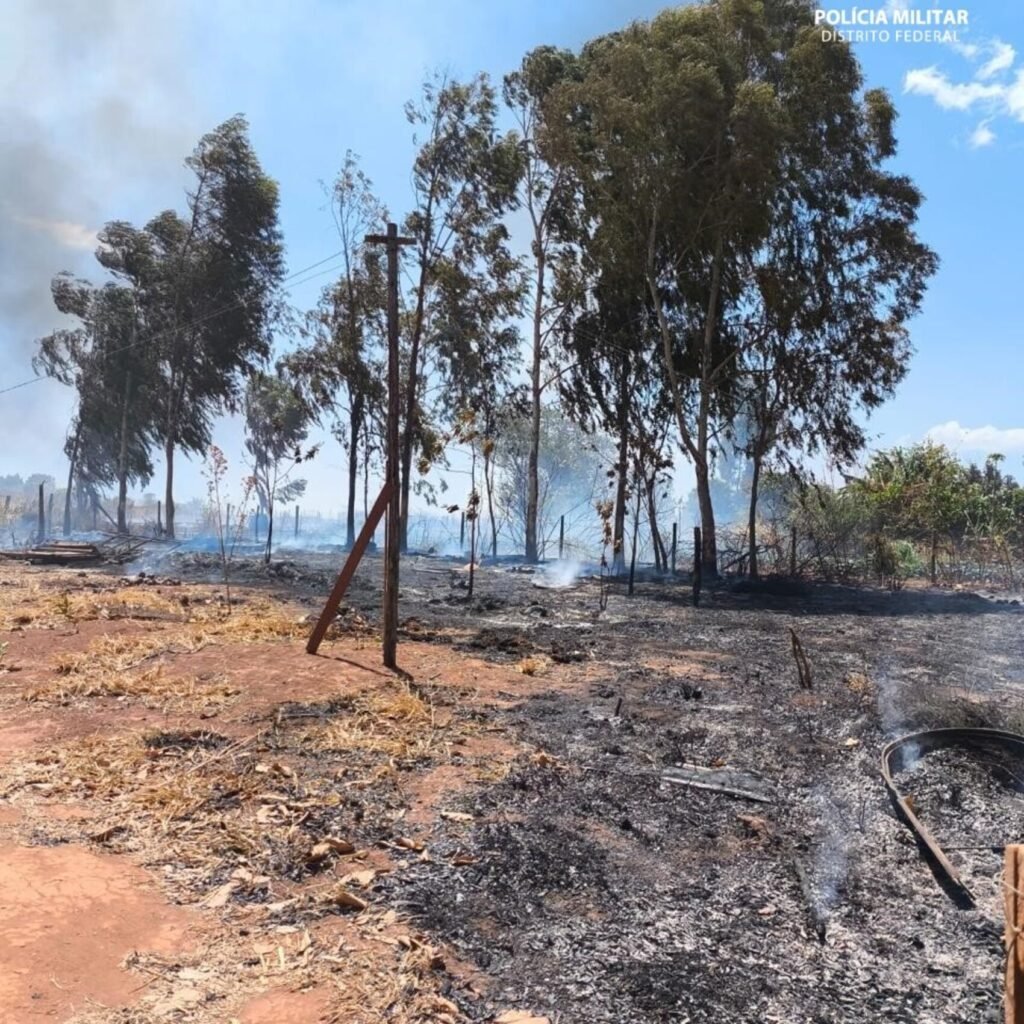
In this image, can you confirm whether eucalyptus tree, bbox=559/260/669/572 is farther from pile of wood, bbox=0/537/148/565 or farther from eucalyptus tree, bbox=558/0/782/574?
pile of wood, bbox=0/537/148/565

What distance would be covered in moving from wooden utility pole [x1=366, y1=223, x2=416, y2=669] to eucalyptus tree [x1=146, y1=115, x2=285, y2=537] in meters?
25.0

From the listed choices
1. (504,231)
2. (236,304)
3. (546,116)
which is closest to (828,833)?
(546,116)

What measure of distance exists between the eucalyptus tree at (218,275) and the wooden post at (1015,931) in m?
32.0

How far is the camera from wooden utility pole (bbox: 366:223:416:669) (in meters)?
8.02

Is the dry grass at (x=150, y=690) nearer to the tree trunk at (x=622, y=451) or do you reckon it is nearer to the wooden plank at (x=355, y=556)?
the wooden plank at (x=355, y=556)

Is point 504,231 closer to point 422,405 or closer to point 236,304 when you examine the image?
point 422,405

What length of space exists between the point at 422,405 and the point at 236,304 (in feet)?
28.9

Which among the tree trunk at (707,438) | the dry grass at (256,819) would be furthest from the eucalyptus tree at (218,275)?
the dry grass at (256,819)

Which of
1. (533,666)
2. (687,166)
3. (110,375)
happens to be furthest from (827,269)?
(110,375)

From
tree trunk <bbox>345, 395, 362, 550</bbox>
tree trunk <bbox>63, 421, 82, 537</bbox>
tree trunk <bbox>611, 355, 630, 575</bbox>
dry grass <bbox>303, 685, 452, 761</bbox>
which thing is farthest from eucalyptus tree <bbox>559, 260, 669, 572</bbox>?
tree trunk <bbox>63, 421, 82, 537</bbox>

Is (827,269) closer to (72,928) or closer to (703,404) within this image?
(703,404)

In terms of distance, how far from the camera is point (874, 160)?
20625 millimetres

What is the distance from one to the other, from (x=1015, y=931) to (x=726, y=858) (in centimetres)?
264

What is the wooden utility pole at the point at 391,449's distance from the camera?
8.02m
